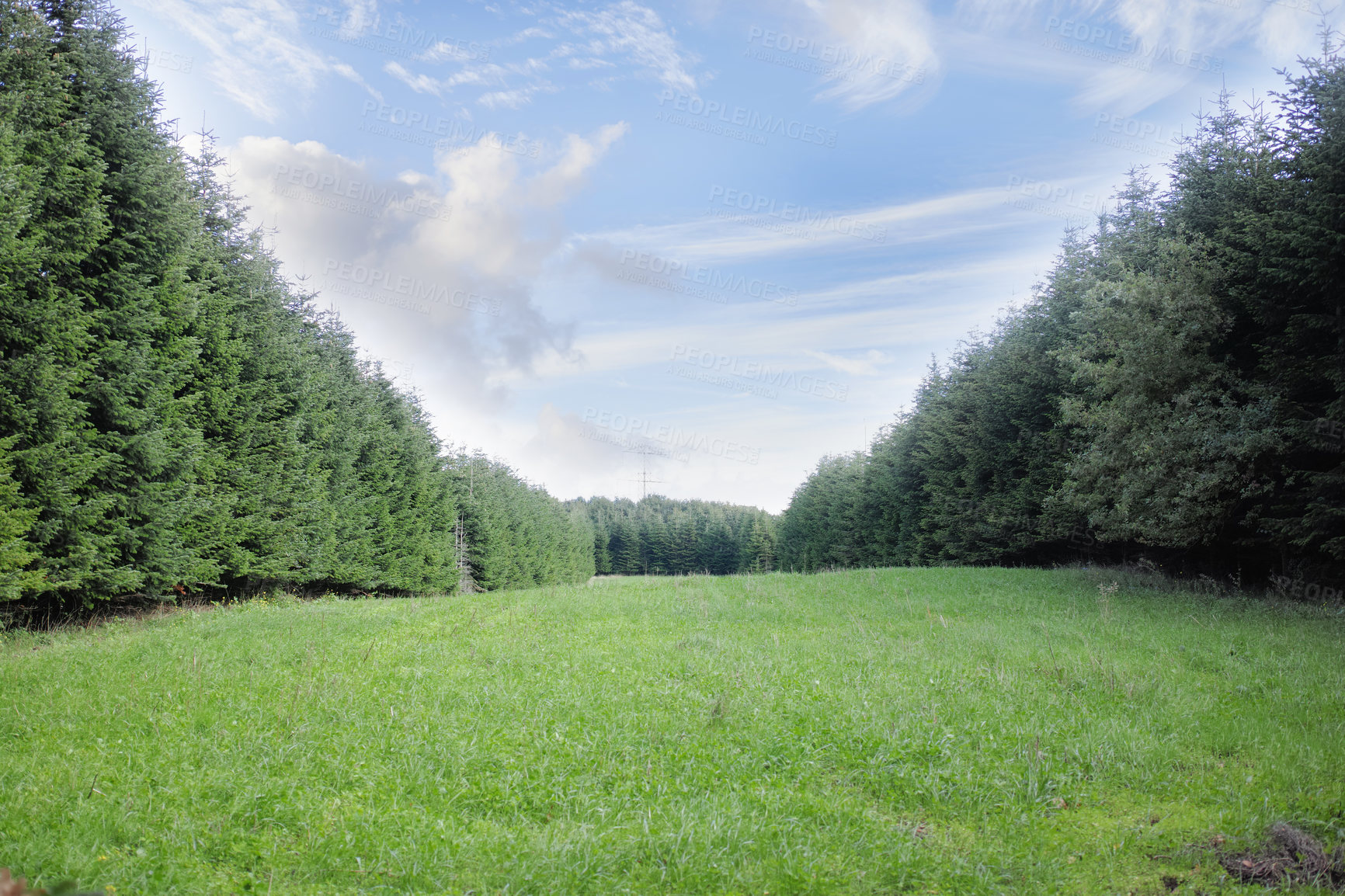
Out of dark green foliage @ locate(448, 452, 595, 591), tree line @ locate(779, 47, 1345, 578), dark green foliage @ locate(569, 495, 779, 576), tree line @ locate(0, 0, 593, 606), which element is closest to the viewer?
tree line @ locate(0, 0, 593, 606)

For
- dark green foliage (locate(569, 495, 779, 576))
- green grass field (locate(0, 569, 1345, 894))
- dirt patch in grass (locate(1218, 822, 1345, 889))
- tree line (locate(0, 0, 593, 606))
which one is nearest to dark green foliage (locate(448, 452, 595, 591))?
tree line (locate(0, 0, 593, 606))

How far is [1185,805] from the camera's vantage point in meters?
6.02

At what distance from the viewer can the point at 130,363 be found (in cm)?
1431

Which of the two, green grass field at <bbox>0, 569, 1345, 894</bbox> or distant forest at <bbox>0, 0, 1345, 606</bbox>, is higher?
distant forest at <bbox>0, 0, 1345, 606</bbox>

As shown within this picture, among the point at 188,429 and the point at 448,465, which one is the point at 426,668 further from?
the point at 448,465

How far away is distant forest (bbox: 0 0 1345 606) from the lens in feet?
42.7

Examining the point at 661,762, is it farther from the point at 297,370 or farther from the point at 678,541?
the point at 678,541

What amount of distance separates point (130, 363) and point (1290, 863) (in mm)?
18977

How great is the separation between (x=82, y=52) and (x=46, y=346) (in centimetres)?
703

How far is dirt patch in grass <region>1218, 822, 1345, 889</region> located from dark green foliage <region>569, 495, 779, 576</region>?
87.7 meters

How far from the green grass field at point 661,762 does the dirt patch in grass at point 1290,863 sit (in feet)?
0.56

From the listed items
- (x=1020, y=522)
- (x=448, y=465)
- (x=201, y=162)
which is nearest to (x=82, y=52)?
(x=201, y=162)

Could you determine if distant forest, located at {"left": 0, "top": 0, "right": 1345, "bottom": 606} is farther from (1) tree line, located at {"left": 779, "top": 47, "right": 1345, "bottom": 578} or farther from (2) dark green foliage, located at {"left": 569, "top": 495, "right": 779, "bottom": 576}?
(2) dark green foliage, located at {"left": 569, "top": 495, "right": 779, "bottom": 576}

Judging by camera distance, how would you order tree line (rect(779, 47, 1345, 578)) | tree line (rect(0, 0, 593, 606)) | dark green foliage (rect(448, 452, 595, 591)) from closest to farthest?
tree line (rect(0, 0, 593, 606)) → tree line (rect(779, 47, 1345, 578)) → dark green foliage (rect(448, 452, 595, 591))
